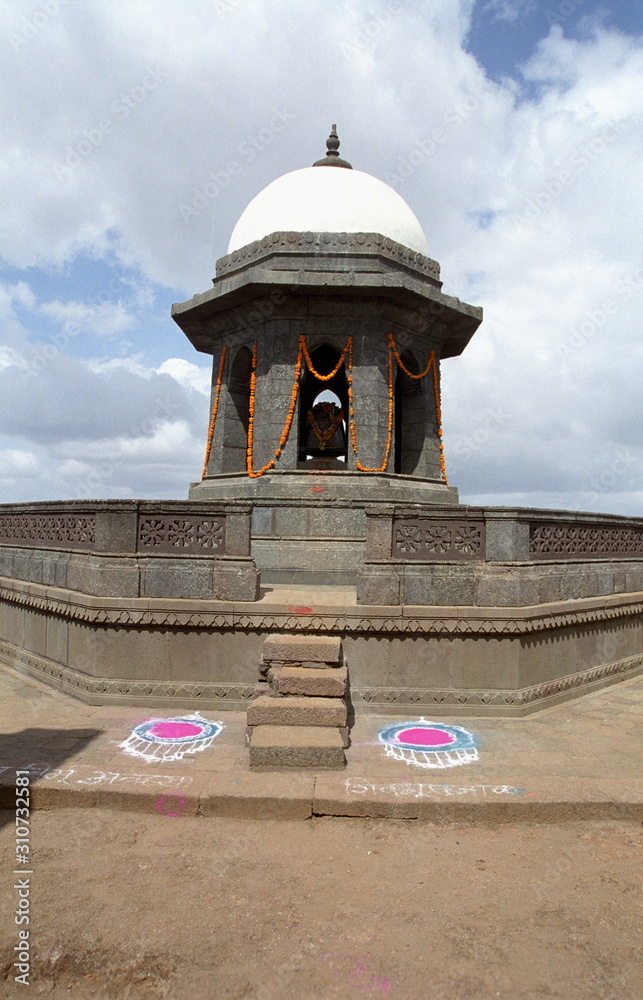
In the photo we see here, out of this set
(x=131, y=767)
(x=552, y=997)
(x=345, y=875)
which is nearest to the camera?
(x=552, y=997)

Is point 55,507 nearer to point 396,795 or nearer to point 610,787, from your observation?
point 396,795

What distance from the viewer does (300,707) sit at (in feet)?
18.5

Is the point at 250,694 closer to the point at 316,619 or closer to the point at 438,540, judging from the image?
the point at 316,619

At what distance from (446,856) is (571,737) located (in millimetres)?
2645

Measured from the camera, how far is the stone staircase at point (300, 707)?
5.23 meters

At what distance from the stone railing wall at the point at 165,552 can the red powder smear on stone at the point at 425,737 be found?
2166mm

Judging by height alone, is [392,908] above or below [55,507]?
below

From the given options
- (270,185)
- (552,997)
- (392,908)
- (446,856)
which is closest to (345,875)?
(392,908)

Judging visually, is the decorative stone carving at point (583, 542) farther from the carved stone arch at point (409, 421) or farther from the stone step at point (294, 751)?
the carved stone arch at point (409, 421)

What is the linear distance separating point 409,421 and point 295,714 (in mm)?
8798

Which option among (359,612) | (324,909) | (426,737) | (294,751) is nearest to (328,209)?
(359,612)

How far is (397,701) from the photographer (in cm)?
700

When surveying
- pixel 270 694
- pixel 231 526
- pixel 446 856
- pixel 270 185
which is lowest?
pixel 446 856

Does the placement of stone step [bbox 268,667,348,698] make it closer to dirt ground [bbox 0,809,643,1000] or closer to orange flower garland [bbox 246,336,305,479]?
dirt ground [bbox 0,809,643,1000]
